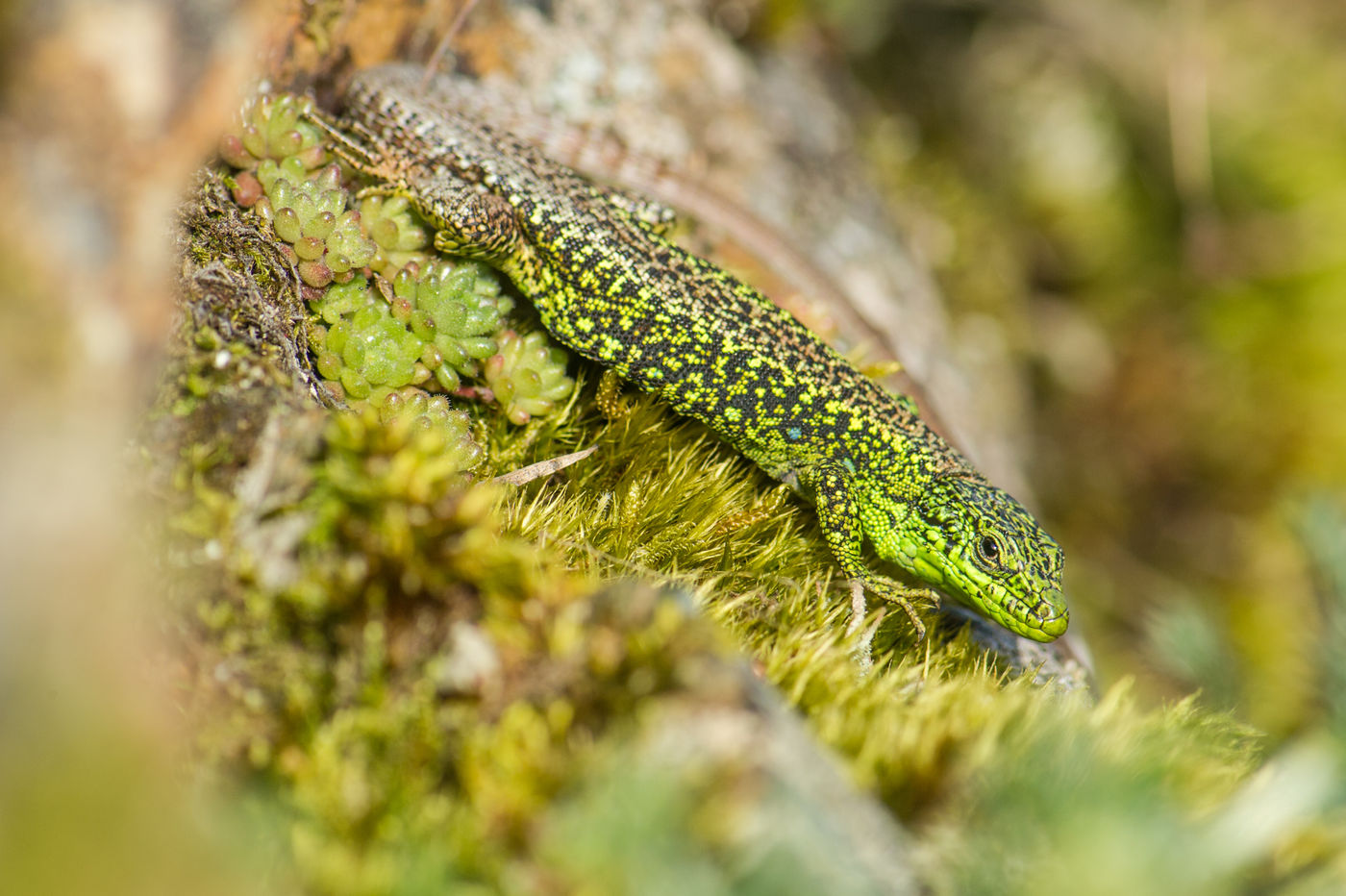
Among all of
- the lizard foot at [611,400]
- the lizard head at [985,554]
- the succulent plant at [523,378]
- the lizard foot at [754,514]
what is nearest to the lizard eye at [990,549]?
the lizard head at [985,554]

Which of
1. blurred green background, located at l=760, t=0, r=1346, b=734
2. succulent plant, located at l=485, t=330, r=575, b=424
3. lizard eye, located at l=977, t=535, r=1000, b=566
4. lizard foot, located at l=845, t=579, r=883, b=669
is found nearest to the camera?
lizard foot, located at l=845, t=579, r=883, b=669

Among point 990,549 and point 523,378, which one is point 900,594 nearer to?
point 990,549

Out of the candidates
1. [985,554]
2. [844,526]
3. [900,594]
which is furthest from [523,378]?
[985,554]

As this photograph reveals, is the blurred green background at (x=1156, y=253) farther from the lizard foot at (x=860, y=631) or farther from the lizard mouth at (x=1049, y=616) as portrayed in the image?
the lizard foot at (x=860, y=631)

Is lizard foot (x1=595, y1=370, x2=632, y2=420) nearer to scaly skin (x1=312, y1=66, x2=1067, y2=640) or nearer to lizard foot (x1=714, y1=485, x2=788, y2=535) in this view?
scaly skin (x1=312, y1=66, x2=1067, y2=640)

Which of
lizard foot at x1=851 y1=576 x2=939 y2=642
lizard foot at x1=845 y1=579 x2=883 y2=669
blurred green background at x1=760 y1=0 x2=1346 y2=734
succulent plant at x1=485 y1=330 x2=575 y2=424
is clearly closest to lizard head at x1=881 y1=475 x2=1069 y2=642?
lizard foot at x1=851 y1=576 x2=939 y2=642

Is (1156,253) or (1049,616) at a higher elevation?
(1156,253)

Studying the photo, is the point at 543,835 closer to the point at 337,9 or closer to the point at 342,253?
the point at 342,253
